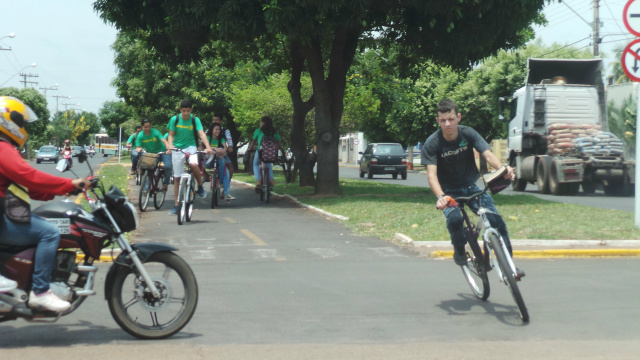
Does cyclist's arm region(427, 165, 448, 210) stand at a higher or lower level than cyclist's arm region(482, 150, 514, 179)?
lower

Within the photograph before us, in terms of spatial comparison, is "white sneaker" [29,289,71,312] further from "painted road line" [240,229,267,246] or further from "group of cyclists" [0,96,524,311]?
"painted road line" [240,229,267,246]

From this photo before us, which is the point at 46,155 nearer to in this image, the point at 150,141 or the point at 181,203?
the point at 150,141

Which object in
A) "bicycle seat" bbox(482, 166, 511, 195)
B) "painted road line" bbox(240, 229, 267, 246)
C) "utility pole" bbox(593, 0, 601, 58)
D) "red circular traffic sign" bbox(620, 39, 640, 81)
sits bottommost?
"painted road line" bbox(240, 229, 267, 246)

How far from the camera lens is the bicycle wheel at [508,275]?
19.3 ft

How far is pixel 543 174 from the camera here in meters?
23.6

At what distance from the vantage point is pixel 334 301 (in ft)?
22.6

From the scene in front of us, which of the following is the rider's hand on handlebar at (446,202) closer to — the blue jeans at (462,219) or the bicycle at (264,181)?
the blue jeans at (462,219)

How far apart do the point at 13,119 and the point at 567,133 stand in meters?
19.8

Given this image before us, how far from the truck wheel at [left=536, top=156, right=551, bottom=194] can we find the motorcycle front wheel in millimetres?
19196

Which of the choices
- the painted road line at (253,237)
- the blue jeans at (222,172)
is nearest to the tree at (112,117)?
the blue jeans at (222,172)

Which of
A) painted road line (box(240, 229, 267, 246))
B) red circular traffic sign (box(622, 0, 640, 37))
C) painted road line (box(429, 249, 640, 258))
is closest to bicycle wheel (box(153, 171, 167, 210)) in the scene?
painted road line (box(240, 229, 267, 246))

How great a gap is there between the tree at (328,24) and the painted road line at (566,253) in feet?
23.8

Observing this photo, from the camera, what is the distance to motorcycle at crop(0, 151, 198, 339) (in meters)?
5.29

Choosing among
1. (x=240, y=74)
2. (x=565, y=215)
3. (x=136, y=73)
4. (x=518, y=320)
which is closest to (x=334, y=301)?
(x=518, y=320)
